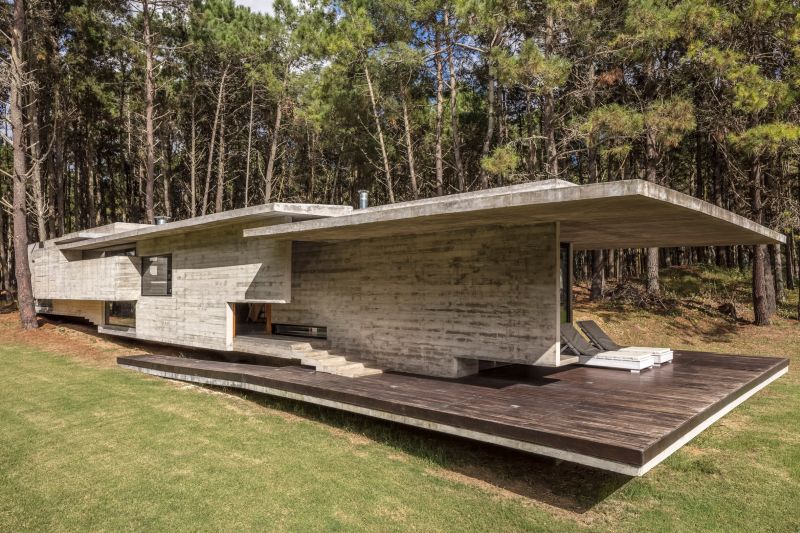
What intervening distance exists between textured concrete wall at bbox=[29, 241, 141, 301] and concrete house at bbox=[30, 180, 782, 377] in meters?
0.06

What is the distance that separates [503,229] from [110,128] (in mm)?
22091

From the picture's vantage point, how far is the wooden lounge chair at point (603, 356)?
8016 millimetres

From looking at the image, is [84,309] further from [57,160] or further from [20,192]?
[57,160]

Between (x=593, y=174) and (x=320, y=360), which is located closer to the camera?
(x=320, y=360)

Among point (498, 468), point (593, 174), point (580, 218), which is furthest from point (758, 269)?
point (498, 468)

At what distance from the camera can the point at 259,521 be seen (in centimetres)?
461

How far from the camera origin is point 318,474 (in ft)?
18.4

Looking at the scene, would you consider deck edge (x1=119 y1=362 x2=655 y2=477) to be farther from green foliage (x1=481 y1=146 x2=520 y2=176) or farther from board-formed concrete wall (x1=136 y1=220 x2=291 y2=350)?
green foliage (x1=481 y1=146 x2=520 y2=176)

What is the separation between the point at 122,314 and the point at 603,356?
12446 millimetres

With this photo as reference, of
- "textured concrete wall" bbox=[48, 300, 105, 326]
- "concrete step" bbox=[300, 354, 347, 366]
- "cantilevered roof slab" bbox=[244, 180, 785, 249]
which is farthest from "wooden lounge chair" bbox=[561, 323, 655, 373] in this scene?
"textured concrete wall" bbox=[48, 300, 105, 326]

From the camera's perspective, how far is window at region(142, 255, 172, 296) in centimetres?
1148

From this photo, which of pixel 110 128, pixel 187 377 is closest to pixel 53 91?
pixel 110 128

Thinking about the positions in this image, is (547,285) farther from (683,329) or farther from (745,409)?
(683,329)

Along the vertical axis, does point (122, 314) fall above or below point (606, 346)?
above
